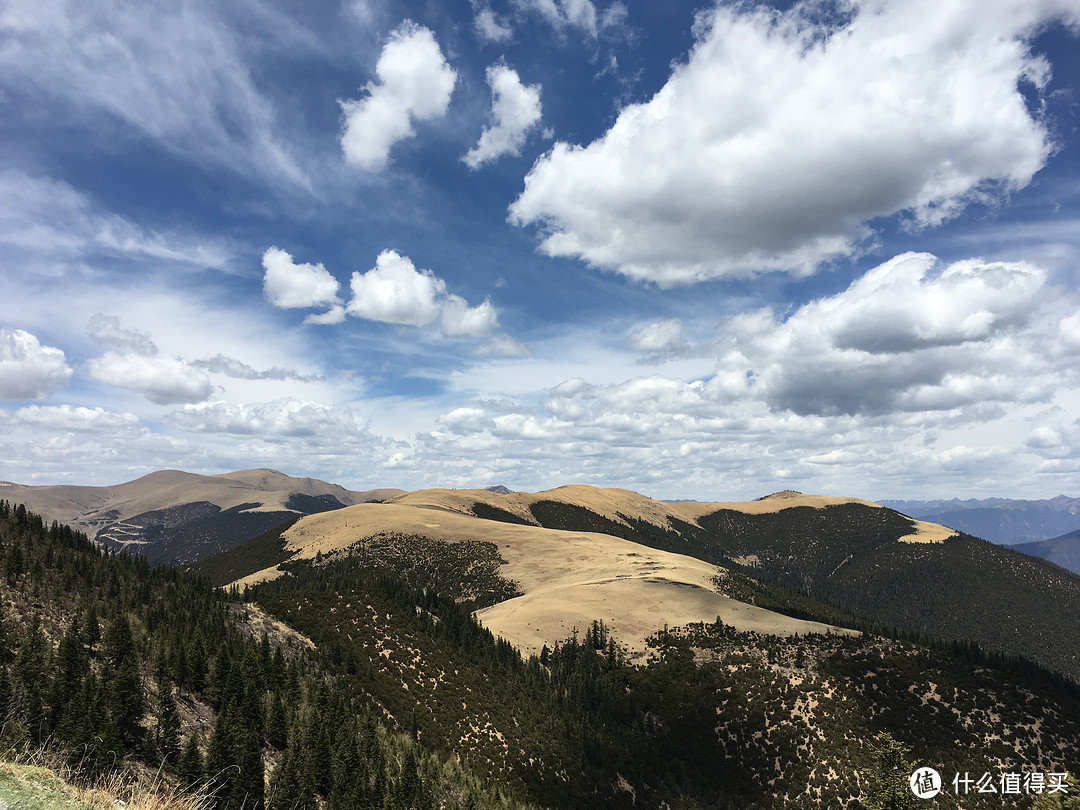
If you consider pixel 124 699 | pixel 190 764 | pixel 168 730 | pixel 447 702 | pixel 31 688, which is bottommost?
pixel 447 702

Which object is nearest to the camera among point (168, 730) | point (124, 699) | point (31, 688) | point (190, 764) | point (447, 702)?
point (31, 688)

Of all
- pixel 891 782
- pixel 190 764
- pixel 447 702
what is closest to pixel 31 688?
pixel 190 764

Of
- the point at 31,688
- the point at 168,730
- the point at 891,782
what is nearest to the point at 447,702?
the point at 168,730

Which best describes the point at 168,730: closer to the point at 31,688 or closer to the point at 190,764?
the point at 190,764

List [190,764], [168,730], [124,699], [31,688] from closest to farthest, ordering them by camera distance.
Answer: [31,688] < [190,764] < [124,699] < [168,730]

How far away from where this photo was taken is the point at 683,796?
101688 mm

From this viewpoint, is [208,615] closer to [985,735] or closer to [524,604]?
[524,604]

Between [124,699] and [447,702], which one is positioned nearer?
[124,699]

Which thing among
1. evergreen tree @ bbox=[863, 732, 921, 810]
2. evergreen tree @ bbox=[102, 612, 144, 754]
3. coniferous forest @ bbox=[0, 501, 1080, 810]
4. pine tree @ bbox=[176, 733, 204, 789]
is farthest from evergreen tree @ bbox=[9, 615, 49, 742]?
evergreen tree @ bbox=[863, 732, 921, 810]

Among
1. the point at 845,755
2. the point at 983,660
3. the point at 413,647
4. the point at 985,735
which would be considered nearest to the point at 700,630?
the point at 845,755

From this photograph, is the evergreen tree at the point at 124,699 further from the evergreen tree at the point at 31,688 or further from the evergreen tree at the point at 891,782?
the evergreen tree at the point at 891,782

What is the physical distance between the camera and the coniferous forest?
4525cm

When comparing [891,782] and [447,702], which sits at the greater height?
[891,782]

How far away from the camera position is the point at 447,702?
92125 millimetres
